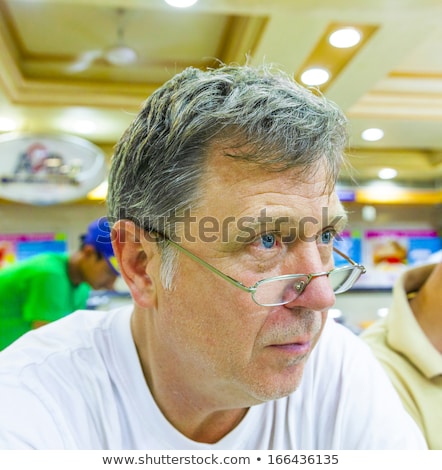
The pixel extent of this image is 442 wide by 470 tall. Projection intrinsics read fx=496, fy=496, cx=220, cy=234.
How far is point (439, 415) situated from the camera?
0.98 m

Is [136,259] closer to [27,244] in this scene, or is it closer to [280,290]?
[280,290]

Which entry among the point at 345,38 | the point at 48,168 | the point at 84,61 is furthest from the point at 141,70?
the point at 345,38

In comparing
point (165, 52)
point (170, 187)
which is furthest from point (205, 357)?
point (165, 52)

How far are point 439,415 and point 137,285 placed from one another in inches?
25.8

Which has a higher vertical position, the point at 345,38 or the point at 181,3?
the point at 345,38

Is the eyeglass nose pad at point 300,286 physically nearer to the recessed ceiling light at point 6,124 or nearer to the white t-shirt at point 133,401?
the white t-shirt at point 133,401

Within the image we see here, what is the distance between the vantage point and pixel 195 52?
2.76m

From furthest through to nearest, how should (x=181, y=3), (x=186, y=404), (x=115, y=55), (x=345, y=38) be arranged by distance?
1. (x=115, y=55)
2. (x=345, y=38)
3. (x=181, y=3)
4. (x=186, y=404)

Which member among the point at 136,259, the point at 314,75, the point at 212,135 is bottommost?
the point at 136,259

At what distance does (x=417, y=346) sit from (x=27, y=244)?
3.44 m

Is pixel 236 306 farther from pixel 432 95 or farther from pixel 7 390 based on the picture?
pixel 432 95

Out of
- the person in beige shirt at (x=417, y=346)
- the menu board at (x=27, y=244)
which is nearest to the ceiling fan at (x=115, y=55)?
the menu board at (x=27, y=244)

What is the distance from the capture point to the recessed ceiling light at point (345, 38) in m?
2.28

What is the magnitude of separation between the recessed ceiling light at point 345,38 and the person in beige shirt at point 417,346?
148 cm
